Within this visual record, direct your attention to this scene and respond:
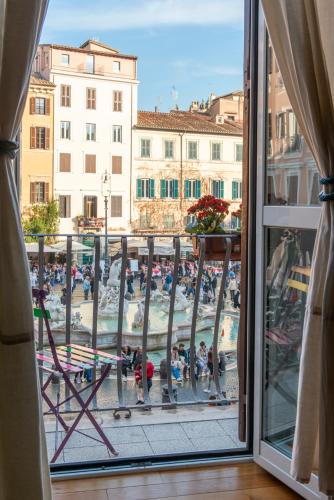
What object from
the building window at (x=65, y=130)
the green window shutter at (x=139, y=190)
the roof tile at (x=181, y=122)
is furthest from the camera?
the green window shutter at (x=139, y=190)

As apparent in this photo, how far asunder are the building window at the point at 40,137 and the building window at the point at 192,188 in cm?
446

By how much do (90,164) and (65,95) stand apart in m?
2.11

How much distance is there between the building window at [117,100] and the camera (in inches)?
615

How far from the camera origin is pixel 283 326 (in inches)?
85.4

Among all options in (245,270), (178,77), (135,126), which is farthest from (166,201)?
(245,270)

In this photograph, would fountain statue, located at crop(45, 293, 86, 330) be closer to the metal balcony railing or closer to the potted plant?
the metal balcony railing

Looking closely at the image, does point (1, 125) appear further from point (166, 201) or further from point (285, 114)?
point (166, 201)

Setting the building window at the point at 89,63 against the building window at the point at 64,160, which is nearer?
the building window at the point at 89,63

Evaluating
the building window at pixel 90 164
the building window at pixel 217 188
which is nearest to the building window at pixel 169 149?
the building window at pixel 217 188

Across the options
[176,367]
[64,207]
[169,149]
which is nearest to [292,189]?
[176,367]

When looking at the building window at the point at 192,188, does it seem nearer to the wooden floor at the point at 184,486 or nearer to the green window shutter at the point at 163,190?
the green window shutter at the point at 163,190

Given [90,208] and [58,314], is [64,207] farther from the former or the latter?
[58,314]

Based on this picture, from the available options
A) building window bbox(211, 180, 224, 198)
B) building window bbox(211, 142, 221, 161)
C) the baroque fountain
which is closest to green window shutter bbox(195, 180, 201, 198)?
building window bbox(211, 180, 224, 198)

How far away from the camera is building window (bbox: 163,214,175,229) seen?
1612cm
